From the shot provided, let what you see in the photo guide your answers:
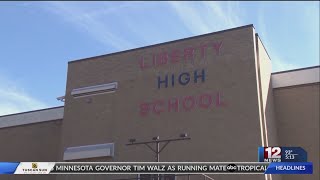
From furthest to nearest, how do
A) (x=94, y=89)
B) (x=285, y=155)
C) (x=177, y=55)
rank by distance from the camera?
1. (x=94, y=89)
2. (x=177, y=55)
3. (x=285, y=155)

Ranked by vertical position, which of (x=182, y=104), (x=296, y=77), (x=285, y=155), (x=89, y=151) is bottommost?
(x=285, y=155)

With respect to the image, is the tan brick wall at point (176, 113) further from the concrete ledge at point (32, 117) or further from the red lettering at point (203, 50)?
the concrete ledge at point (32, 117)

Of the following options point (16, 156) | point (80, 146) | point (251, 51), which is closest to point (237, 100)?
point (251, 51)

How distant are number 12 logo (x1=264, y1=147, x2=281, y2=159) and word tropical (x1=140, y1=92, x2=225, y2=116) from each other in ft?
28.4

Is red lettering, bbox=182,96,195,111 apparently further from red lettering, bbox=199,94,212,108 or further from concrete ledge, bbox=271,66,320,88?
concrete ledge, bbox=271,66,320,88

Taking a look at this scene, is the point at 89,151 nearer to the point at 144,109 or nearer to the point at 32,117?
the point at 144,109

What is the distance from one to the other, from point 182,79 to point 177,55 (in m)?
1.58

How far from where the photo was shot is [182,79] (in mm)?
26500

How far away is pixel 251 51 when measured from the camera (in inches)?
985

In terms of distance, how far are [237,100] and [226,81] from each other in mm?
1309

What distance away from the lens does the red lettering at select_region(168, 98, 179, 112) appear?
26078 mm

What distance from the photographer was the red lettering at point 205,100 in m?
25.3

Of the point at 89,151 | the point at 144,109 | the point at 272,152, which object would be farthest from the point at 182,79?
the point at 272,152

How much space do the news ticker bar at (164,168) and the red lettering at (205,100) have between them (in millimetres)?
9684
